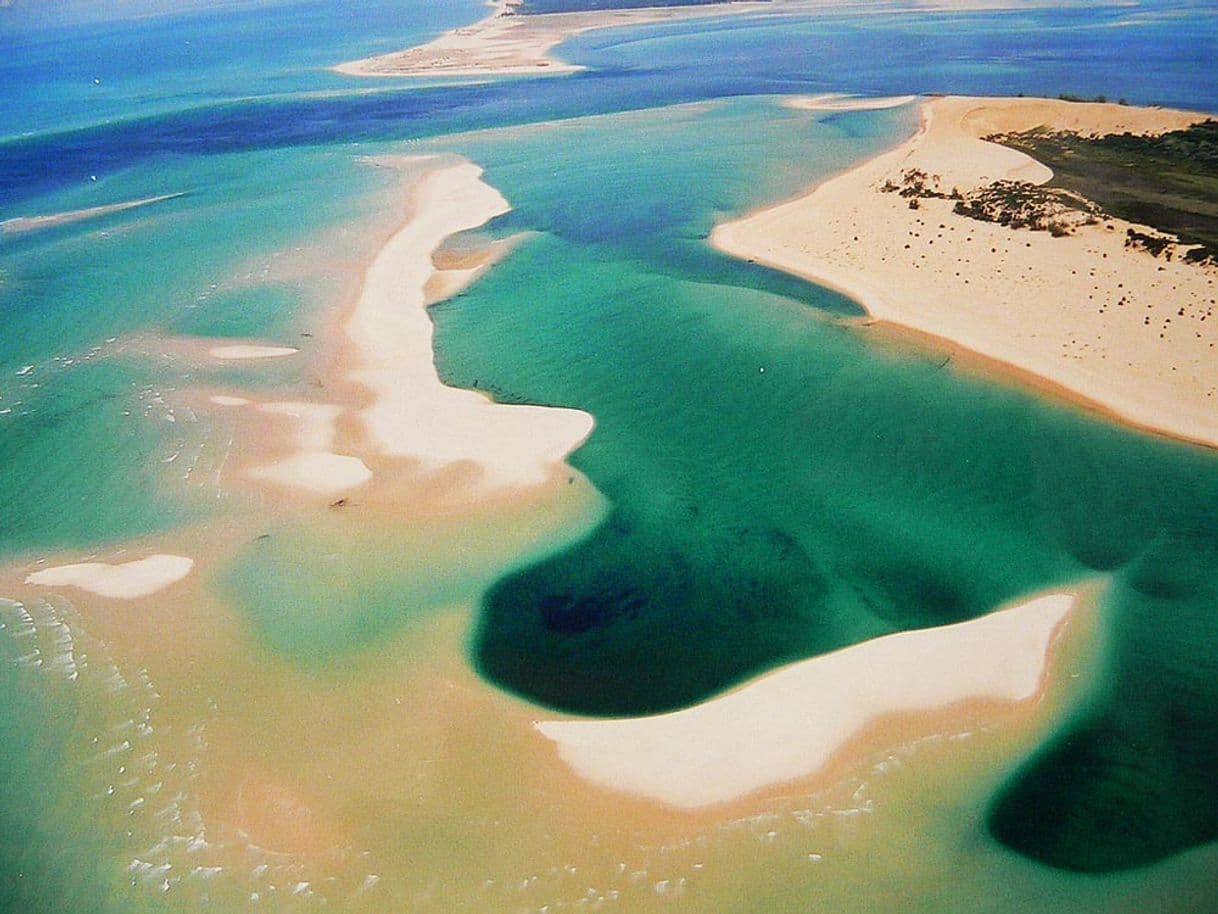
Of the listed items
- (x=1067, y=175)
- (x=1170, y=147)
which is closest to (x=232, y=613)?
(x=1067, y=175)

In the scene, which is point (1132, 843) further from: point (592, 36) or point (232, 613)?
point (592, 36)

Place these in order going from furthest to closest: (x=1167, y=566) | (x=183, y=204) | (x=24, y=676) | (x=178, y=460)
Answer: (x=183, y=204)
(x=178, y=460)
(x=1167, y=566)
(x=24, y=676)

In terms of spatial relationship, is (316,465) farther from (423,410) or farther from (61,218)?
(61,218)

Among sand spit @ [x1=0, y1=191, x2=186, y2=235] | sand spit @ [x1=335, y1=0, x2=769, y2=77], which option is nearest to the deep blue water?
sand spit @ [x1=0, y1=191, x2=186, y2=235]

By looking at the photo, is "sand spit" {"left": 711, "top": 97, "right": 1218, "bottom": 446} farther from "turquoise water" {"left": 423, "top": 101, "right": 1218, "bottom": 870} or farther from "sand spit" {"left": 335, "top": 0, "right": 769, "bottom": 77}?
"sand spit" {"left": 335, "top": 0, "right": 769, "bottom": 77}

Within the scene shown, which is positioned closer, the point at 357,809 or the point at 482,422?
the point at 357,809

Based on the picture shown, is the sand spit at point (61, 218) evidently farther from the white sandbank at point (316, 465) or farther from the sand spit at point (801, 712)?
the sand spit at point (801, 712)
